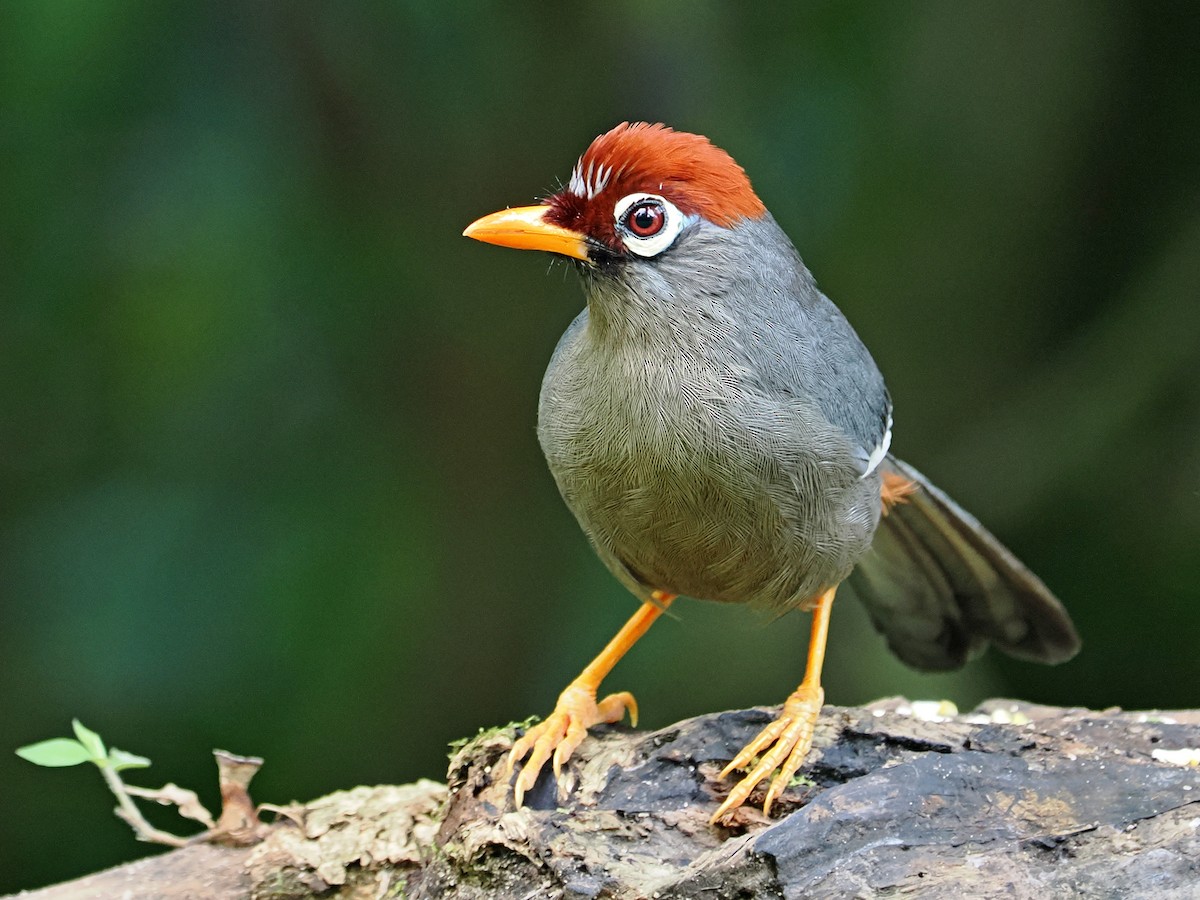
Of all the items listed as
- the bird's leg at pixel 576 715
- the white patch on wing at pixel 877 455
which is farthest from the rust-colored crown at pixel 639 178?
the bird's leg at pixel 576 715

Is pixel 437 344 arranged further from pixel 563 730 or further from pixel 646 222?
pixel 563 730

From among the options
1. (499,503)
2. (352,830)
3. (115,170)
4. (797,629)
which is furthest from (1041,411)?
(115,170)

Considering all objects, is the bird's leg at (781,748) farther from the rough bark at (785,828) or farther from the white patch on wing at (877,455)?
the white patch on wing at (877,455)

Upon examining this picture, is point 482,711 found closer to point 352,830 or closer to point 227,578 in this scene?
point 227,578

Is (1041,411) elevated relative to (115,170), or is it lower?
lower

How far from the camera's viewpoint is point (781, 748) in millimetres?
3486

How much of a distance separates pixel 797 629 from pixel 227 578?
2.23m

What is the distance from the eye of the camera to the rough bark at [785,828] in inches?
117

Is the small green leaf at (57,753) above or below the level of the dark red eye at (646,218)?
below

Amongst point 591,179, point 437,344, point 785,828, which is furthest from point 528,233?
point 437,344

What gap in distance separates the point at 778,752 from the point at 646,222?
1.46 meters

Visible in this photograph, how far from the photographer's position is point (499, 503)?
5.70m

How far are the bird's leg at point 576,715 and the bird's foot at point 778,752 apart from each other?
47 cm

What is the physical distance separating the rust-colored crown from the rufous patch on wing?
3.97ft
